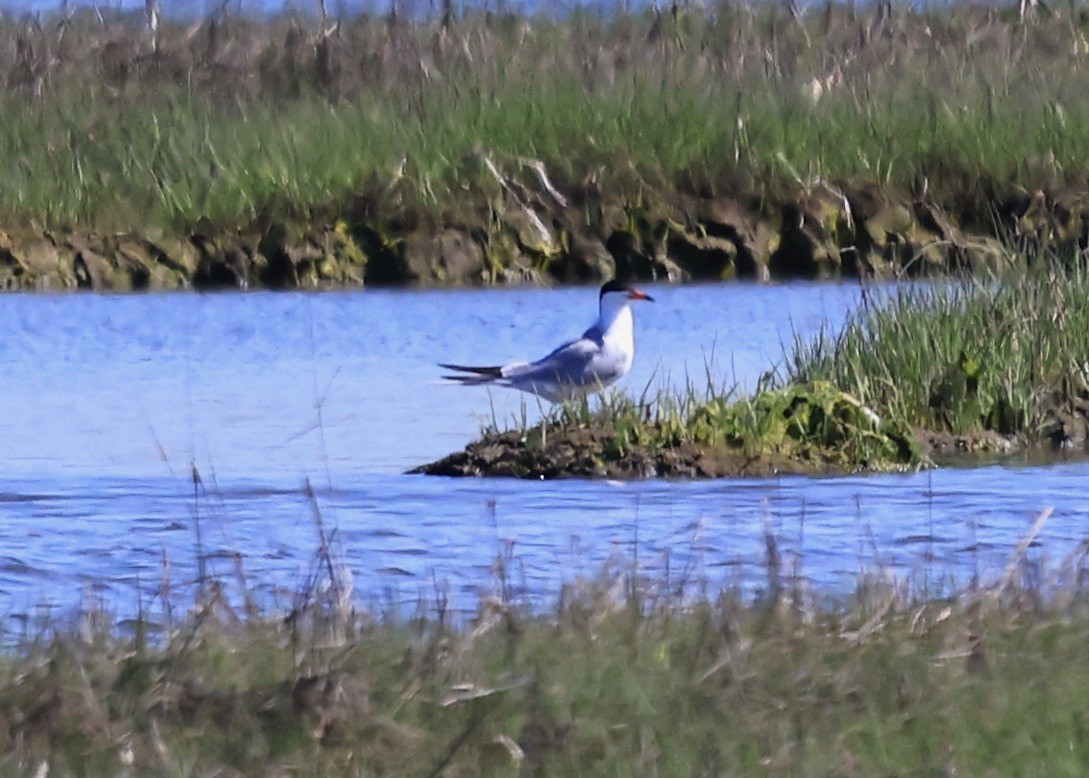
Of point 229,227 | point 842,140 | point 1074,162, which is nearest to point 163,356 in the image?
point 229,227

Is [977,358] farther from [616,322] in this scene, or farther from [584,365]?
[584,365]

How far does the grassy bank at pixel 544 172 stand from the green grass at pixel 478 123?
24mm

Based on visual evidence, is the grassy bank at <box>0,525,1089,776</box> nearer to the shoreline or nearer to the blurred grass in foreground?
the blurred grass in foreground

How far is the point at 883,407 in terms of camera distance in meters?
11.5

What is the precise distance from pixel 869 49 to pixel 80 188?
23.5 feet

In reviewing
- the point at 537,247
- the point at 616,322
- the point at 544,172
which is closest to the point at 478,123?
the point at 544,172

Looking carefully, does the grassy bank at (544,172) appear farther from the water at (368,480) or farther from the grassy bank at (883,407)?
the grassy bank at (883,407)

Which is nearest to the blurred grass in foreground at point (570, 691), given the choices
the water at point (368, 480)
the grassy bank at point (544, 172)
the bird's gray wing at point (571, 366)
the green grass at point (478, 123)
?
the water at point (368, 480)

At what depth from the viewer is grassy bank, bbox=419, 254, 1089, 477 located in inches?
422

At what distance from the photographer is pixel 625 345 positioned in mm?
11734

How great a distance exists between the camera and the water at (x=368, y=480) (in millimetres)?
8500

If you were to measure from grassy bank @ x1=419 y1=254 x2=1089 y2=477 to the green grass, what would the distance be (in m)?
6.81

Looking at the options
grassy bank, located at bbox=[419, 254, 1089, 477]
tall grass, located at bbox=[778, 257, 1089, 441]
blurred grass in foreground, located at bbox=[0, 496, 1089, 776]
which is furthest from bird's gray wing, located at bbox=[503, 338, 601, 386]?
blurred grass in foreground, located at bbox=[0, 496, 1089, 776]

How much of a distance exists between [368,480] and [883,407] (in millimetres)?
2296
